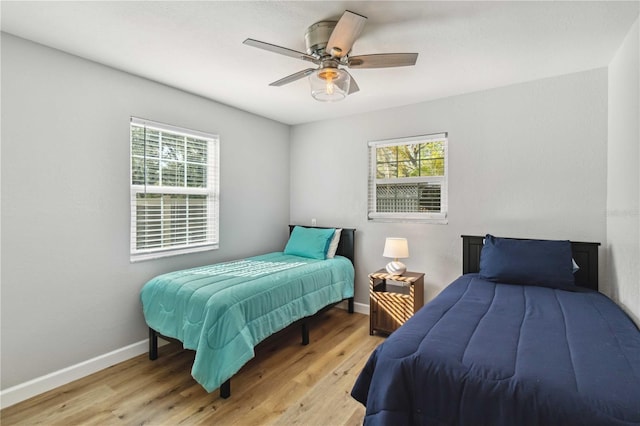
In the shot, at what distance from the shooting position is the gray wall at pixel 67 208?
7.06 feet

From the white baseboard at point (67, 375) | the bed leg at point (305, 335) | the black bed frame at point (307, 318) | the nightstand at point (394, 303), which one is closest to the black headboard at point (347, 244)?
the black bed frame at point (307, 318)

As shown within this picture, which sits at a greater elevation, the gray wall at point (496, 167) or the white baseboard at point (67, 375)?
the gray wall at point (496, 167)

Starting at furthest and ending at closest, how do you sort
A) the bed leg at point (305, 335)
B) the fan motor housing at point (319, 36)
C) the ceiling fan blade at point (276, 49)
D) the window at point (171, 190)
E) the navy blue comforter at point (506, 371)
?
the bed leg at point (305, 335) → the window at point (171, 190) → the fan motor housing at point (319, 36) → the ceiling fan blade at point (276, 49) → the navy blue comforter at point (506, 371)

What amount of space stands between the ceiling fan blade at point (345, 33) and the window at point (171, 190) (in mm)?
1931

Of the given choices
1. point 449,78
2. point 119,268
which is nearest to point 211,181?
point 119,268

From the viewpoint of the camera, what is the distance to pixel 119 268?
2.70m

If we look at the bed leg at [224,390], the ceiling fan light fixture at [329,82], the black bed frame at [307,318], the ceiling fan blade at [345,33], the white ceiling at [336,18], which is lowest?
the bed leg at [224,390]

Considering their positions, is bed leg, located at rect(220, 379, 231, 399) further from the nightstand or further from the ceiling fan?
the ceiling fan

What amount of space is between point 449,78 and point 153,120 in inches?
108

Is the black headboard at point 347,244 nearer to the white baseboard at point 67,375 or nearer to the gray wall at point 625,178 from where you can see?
the white baseboard at point 67,375

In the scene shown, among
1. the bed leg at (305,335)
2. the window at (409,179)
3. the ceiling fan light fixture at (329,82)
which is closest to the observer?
the ceiling fan light fixture at (329,82)

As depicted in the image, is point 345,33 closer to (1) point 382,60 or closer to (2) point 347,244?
(1) point 382,60

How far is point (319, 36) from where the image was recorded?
1969mm

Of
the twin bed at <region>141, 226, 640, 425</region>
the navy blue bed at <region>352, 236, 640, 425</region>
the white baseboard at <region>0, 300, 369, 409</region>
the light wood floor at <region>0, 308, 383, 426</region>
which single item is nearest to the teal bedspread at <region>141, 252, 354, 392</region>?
the twin bed at <region>141, 226, 640, 425</region>
